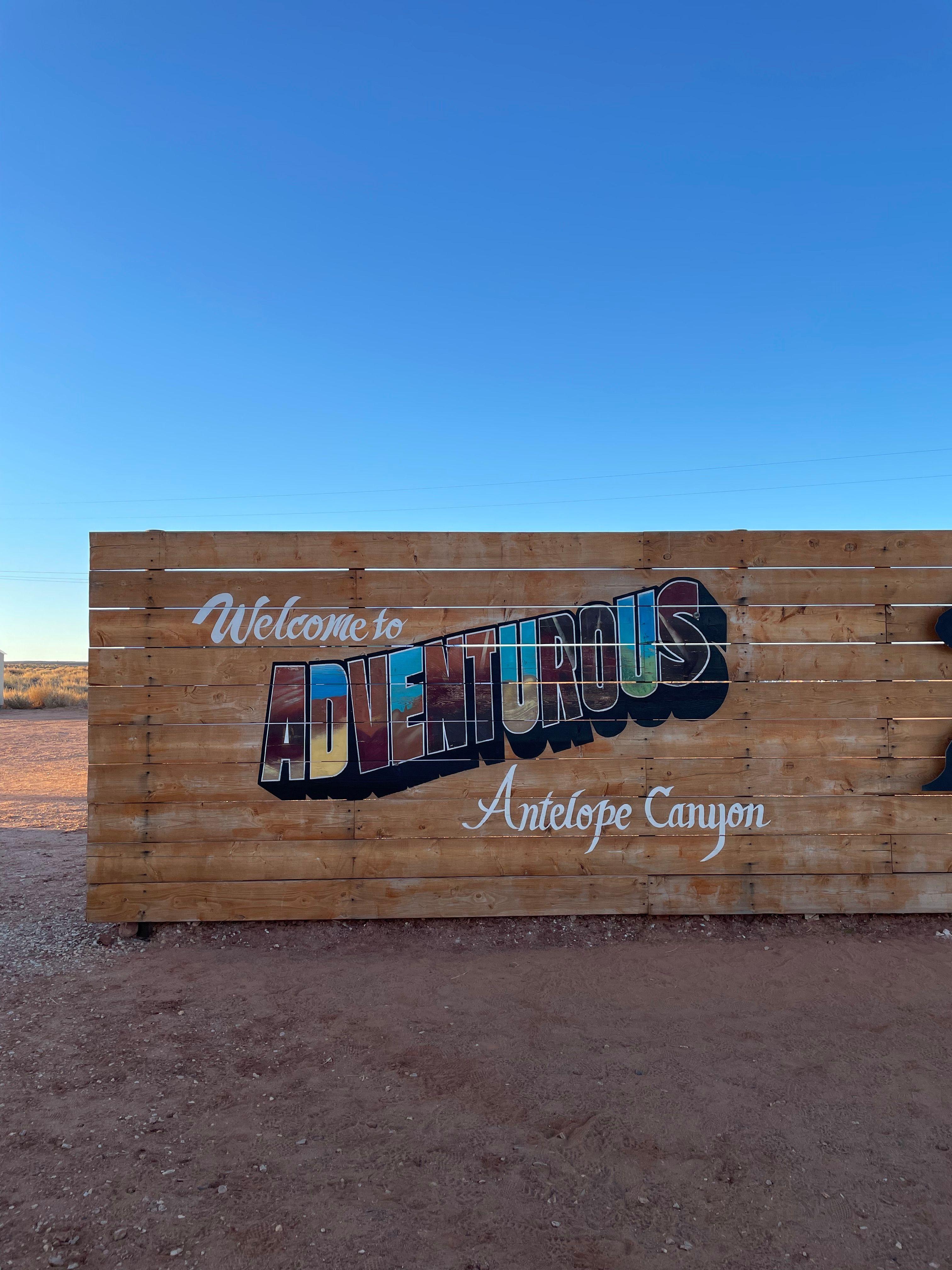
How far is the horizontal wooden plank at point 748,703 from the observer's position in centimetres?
528

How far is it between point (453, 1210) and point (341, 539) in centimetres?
402

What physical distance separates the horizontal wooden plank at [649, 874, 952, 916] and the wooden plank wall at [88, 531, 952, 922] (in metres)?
0.02

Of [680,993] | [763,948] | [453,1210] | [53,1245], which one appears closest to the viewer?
[53,1245]

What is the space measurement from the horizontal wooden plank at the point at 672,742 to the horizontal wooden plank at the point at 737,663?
325 mm

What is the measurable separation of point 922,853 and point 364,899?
4.14 metres

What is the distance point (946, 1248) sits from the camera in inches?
99.7

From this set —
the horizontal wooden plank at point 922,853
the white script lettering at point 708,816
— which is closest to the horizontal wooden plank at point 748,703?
the white script lettering at point 708,816

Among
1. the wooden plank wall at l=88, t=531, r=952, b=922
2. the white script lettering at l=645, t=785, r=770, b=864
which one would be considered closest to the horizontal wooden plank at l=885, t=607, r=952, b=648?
the wooden plank wall at l=88, t=531, r=952, b=922

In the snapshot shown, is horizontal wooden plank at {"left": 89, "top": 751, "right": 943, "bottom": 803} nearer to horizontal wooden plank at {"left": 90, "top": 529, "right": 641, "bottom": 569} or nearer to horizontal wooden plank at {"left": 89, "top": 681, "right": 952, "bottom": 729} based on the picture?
horizontal wooden plank at {"left": 89, "top": 681, "right": 952, "bottom": 729}

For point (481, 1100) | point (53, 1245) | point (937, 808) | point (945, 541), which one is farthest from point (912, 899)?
point (53, 1245)

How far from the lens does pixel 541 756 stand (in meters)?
5.39

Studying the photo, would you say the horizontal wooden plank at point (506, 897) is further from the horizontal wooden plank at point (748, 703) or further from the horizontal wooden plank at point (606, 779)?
the horizontal wooden plank at point (748, 703)

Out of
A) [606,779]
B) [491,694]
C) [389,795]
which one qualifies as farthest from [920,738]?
[389,795]

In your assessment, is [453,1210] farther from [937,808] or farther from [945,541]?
[945,541]
